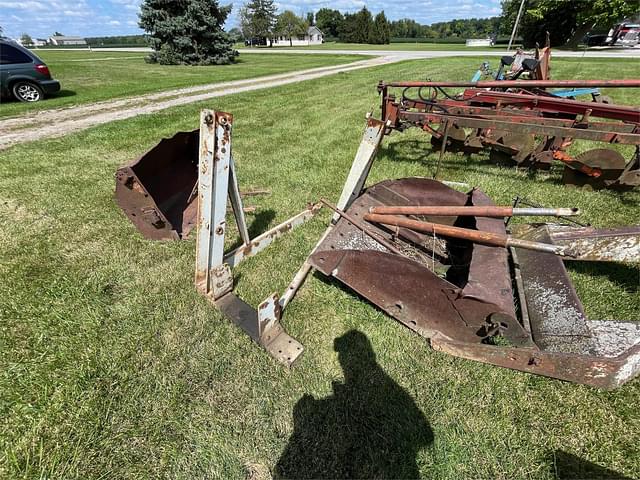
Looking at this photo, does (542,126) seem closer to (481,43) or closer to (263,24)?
(481,43)

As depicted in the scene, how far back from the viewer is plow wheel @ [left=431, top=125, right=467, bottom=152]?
18.3 ft

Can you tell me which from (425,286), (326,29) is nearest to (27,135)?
(425,286)

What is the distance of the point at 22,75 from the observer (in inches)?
376

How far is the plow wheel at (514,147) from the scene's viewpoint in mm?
4801

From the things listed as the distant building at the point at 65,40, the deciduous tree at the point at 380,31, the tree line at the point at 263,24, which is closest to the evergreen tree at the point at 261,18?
the tree line at the point at 263,24

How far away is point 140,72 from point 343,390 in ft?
68.7

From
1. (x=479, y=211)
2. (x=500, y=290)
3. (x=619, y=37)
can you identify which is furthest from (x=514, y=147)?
(x=619, y=37)

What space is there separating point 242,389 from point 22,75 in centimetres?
1267

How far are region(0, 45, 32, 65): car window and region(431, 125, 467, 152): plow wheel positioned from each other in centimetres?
1188

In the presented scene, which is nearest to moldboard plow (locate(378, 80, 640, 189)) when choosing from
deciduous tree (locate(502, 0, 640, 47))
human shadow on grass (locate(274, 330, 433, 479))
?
human shadow on grass (locate(274, 330, 433, 479))

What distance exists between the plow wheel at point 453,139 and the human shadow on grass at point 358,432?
15.5ft

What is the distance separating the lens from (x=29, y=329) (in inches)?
90.9

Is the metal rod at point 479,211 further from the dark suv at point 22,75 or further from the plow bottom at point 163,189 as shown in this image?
the dark suv at point 22,75

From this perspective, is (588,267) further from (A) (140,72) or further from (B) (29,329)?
(A) (140,72)
